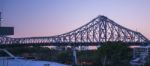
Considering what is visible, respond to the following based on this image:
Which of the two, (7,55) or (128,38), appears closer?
(7,55)

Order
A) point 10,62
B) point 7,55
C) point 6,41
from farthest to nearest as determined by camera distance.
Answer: point 6,41 < point 7,55 < point 10,62

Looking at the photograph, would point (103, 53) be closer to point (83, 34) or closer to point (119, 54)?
point (119, 54)

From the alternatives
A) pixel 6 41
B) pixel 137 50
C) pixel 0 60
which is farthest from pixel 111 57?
pixel 6 41

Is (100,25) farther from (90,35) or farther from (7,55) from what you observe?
(7,55)

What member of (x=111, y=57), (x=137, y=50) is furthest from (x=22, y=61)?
(x=137, y=50)

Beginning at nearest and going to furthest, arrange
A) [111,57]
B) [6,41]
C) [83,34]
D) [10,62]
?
1. [10,62]
2. [111,57]
3. [6,41]
4. [83,34]

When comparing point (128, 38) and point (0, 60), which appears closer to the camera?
point (0, 60)

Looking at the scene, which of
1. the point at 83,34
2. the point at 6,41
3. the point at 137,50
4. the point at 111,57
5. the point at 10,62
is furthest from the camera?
the point at 83,34

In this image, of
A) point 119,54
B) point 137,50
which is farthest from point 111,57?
point 137,50
